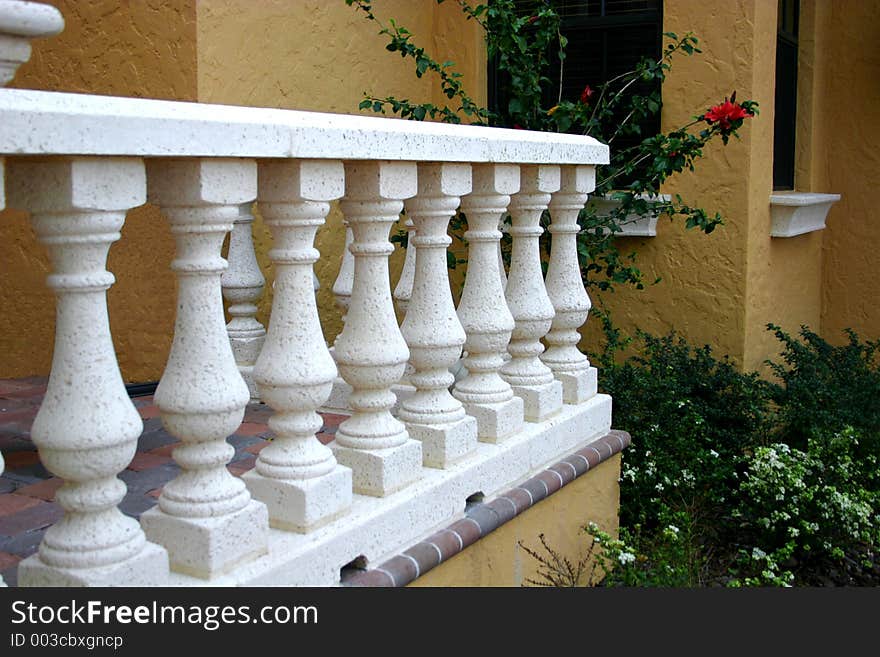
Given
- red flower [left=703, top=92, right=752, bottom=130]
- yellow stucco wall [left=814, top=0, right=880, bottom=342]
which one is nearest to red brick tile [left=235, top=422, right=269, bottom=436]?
red flower [left=703, top=92, right=752, bottom=130]

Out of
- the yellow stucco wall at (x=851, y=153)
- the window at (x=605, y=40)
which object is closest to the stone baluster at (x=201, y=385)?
the window at (x=605, y=40)

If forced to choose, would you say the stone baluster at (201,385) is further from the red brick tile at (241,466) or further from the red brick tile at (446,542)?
the red brick tile at (241,466)

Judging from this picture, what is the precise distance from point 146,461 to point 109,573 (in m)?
1.34

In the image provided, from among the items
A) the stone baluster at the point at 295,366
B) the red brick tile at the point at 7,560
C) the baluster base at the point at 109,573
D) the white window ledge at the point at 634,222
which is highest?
the white window ledge at the point at 634,222

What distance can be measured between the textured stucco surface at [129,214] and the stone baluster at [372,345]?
2.00 meters

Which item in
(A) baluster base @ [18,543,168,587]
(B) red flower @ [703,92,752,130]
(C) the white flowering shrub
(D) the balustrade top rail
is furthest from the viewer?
→ (B) red flower @ [703,92,752,130]

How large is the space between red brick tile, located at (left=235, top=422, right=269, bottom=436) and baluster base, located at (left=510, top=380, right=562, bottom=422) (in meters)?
0.90

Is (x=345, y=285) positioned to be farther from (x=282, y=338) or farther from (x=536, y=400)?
(x=282, y=338)

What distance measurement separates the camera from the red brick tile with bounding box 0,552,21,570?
88.3 inches

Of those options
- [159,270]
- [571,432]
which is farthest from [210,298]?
[159,270]

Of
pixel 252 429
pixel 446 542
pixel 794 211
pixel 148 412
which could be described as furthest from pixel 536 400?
pixel 794 211

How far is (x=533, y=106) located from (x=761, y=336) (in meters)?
1.86

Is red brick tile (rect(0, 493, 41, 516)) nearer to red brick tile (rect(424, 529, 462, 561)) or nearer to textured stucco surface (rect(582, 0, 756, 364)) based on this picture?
red brick tile (rect(424, 529, 462, 561))

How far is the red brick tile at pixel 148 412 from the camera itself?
3741 mm
